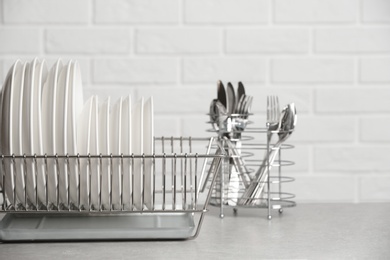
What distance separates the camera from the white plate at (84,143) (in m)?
1.21

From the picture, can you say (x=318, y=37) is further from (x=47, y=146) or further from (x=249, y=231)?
(x=47, y=146)

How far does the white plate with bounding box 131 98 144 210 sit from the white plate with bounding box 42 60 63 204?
0.13m

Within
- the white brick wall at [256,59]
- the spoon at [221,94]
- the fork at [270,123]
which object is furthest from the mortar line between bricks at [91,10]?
the fork at [270,123]

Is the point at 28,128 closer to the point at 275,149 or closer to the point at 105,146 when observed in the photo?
the point at 105,146

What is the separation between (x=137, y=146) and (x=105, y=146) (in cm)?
5

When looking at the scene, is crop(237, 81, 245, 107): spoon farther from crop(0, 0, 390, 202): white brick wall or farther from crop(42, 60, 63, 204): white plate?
crop(42, 60, 63, 204): white plate

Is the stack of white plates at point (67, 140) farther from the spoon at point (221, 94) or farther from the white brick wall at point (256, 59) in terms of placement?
the white brick wall at point (256, 59)

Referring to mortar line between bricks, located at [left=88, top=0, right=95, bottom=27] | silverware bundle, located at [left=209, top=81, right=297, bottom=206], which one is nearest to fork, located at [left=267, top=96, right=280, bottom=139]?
silverware bundle, located at [left=209, top=81, right=297, bottom=206]

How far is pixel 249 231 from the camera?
129 cm

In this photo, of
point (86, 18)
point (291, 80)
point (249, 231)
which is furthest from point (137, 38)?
point (249, 231)

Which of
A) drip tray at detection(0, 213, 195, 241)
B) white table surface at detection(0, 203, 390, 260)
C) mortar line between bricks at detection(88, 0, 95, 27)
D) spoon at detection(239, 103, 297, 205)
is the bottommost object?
white table surface at detection(0, 203, 390, 260)

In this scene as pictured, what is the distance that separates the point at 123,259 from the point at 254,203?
498mm

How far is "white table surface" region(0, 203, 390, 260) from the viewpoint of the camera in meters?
1.07

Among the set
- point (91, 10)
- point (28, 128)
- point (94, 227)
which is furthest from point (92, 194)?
point (91, 10)
